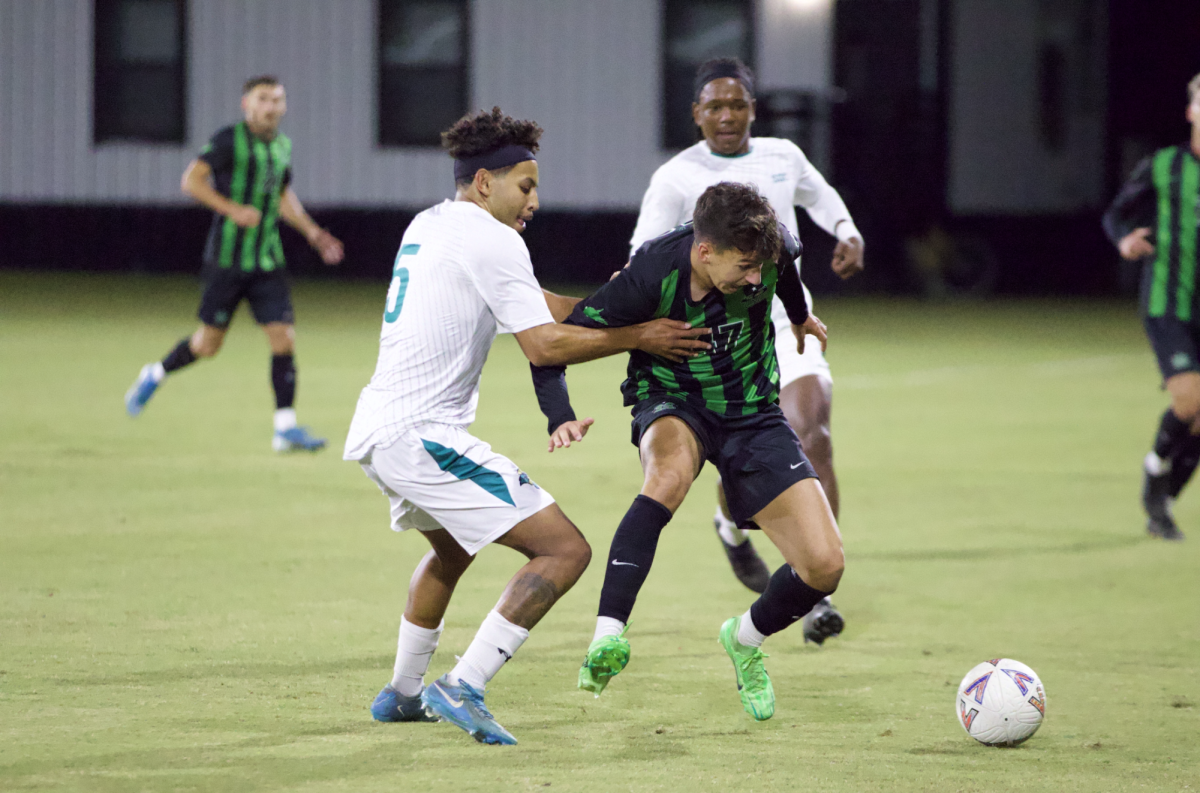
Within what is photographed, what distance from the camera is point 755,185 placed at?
23.4ft

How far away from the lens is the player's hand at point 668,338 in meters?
5.41

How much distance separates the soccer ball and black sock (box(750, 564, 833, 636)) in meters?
0.57

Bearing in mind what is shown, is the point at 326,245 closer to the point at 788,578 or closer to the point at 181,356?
the point at 181,356

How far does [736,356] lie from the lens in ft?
18.4

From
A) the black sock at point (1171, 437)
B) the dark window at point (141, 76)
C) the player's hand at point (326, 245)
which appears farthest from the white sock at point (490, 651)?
the dark window at point (141, 76)

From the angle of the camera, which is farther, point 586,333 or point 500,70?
point 500,70

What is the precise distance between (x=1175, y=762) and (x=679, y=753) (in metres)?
1.47

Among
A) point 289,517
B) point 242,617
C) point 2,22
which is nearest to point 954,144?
point 2,22

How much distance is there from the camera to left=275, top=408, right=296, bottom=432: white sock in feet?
36.8

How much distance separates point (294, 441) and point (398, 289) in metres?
6.28

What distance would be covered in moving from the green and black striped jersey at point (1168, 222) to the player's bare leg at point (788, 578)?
4.12 meters

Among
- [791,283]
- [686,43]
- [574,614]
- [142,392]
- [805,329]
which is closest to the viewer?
[791,283]

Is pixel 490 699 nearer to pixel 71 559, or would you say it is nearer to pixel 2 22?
pixel 71 559

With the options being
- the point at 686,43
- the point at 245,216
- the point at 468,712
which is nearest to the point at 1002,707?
the point at 468,712
